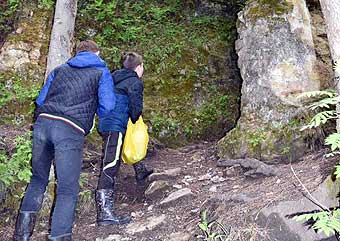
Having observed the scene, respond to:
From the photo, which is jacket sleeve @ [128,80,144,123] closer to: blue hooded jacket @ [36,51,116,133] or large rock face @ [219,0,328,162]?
blue hooded jacket @ [36,51,116,133]

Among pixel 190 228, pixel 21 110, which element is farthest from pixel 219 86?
pixel 190 228

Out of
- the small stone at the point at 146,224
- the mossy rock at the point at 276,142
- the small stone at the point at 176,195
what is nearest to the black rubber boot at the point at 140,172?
the small stone at the point at 176,195

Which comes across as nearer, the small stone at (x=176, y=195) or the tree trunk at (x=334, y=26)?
the tree trunk at (x=334, y=26)

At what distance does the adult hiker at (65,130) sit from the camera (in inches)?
164

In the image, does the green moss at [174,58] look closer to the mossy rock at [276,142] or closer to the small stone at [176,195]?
the mossy rock at [276,142]

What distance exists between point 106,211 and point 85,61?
1724mm

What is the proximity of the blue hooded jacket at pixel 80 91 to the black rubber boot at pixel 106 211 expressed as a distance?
990 mm

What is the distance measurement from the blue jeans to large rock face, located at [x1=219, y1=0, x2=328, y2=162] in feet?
8.62

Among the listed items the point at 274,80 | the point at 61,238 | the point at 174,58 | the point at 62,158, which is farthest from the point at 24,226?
the point at 174,58

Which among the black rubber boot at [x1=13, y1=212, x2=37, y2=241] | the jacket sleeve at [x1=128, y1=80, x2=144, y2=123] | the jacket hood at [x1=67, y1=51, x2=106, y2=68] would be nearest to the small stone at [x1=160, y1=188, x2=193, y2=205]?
the jacket sleeve at [x1=128, y1=80, x2=144, y2=123]

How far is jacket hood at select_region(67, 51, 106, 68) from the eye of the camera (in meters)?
4.43

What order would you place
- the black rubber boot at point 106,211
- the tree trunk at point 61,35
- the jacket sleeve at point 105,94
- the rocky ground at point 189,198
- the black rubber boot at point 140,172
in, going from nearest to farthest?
the rocky ground at point 189,198
the jacket sleeve at point 105,94
the black rubber boot at point 106,211
the tree trunk at point 61,35
the black rubber boot at point 140,172

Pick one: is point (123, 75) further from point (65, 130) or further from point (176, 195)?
point (176, 195)

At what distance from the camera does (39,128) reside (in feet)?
14.1
